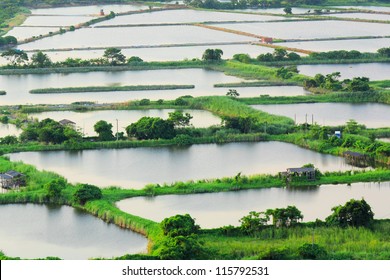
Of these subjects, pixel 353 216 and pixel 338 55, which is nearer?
pixel 353 216

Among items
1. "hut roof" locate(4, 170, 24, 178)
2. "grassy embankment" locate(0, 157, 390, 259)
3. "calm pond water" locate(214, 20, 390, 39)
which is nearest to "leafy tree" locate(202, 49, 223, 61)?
"calm pond water" locate(214, 20, 390, 39)

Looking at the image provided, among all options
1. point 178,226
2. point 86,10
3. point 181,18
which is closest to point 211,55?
point 181,18

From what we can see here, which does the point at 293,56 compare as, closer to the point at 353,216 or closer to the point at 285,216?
the point at 353,216

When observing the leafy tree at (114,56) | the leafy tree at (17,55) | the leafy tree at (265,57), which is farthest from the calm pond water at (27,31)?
the leafy tree at (265,57)

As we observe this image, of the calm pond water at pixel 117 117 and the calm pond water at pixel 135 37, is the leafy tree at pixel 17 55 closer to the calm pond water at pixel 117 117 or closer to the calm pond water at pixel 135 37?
the calm pond water at pixel 135 37

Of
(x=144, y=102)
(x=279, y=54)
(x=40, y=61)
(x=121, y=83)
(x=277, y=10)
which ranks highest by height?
(x=277, y=10)

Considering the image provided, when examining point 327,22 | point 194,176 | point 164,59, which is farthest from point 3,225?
point 327,22
